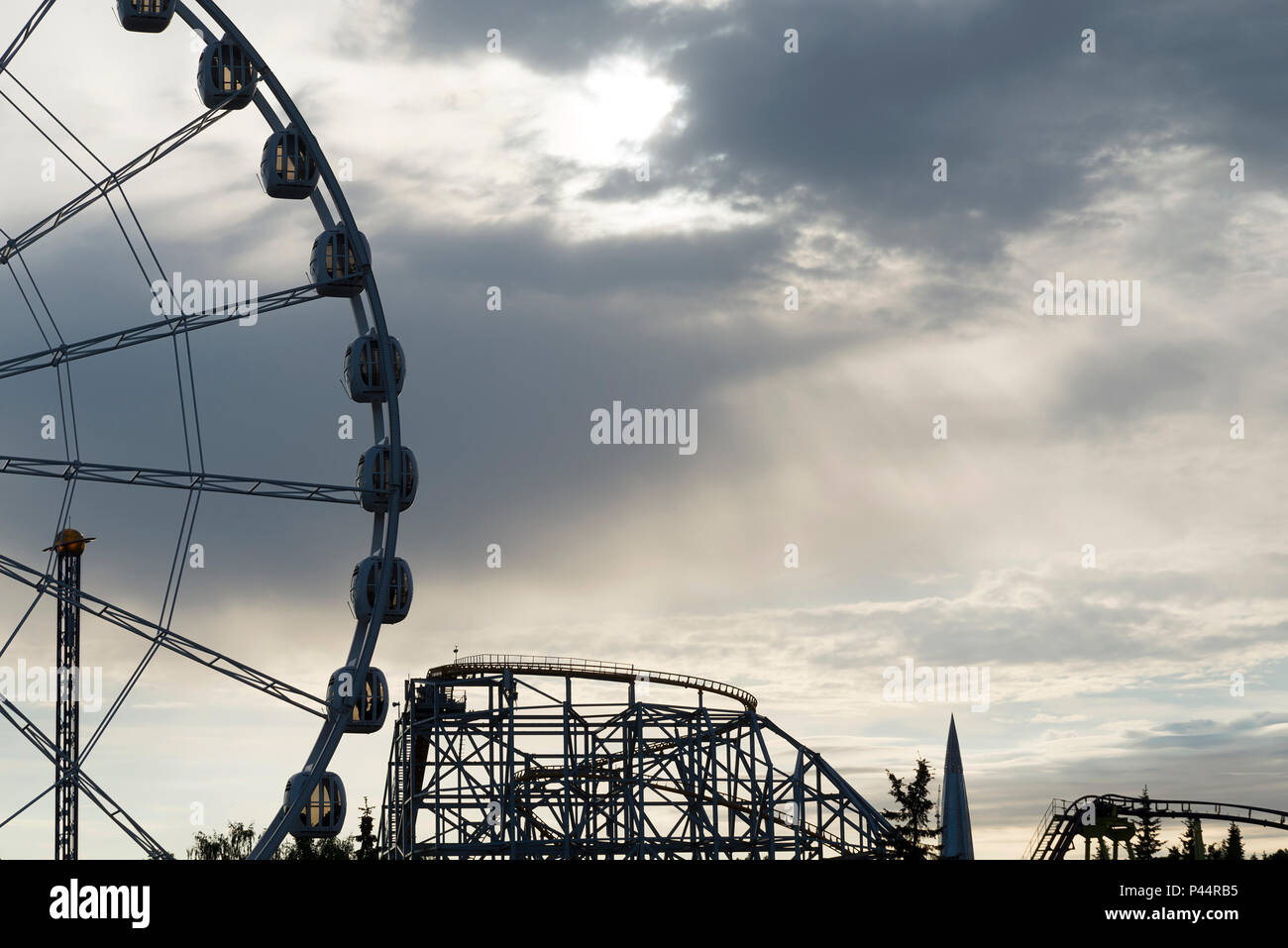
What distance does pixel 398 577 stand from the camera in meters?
38.0

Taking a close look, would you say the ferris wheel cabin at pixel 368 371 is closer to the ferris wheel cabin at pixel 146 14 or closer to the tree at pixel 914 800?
the ferris wheel cabin at pixel 146 14

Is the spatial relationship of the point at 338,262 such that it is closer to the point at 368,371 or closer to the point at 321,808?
the point at 368,371

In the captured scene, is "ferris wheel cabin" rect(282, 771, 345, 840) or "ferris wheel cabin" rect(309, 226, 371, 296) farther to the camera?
"ferris wheel cabin" rect(309, 226, 371, 296)

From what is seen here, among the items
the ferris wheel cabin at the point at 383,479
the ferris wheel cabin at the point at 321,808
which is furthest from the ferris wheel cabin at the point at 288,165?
the ferris wheel cabin at the point at 321,808

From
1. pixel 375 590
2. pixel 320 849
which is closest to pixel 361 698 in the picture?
pixel 375 590

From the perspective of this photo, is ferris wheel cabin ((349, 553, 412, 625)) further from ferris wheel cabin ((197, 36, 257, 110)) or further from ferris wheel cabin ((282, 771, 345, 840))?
ferris wheel cabin ((197, 36, 257, 110))

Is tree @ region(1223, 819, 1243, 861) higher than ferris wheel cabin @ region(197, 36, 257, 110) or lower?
lower

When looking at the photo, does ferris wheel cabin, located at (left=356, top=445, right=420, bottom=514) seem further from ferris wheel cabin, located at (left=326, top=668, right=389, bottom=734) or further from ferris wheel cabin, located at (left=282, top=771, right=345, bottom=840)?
ferris wheel cabin, located at (left=282, top=771, right=345, bottom=840)

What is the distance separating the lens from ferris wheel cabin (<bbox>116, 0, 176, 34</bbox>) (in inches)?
1494

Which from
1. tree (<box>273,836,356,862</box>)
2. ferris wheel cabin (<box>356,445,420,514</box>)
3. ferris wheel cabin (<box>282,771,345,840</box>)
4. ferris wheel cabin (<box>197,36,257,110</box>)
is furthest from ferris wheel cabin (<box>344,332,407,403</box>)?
tree (<box>273,836,356,862</box>)

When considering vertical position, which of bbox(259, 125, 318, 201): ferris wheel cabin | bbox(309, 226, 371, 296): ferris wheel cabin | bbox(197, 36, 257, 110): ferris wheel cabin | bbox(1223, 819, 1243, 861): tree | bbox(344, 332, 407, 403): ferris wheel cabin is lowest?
bbox(1223, 819, 1243, 861): tree

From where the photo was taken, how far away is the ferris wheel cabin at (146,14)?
37.9 m

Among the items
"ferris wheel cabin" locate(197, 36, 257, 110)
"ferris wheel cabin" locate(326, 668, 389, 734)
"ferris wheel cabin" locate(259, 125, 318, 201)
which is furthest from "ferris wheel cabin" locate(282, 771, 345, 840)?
"ferris wheel cabin" locate(197, 36, 257, 110)
